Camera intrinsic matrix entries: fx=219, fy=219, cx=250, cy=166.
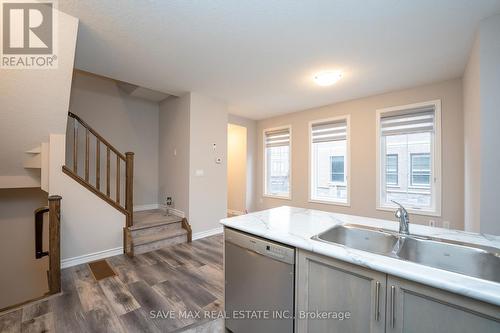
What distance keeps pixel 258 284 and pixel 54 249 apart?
230 cm

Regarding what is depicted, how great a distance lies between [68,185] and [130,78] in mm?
1698

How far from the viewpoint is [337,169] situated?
454 centimetres

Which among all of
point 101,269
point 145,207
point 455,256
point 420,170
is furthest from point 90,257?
point 420,170

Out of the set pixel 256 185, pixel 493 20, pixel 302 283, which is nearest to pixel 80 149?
pixel 256 185

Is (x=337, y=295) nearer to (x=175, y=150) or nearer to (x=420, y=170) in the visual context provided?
(x=420, y=170)

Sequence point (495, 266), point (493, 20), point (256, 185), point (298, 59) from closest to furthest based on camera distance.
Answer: point (495, 266) → point (493, 20) → point (298, 59) → point (256, 185)

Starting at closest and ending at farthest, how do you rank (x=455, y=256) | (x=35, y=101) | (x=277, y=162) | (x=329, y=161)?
(x=455, y=256) → (x=35, y=101) → (x=329, y=161) → (x=277, y=162)

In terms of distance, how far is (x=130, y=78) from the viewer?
10.6 ft

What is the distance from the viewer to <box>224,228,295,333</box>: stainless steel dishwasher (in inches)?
53.0

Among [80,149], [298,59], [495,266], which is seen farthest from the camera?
[80,149]

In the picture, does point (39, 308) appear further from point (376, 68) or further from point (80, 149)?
point (376, 68)

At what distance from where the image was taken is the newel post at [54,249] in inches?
88.4

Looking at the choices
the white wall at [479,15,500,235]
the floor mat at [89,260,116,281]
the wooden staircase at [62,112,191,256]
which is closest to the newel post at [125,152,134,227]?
the wooden staircase at [62,112,191,256]

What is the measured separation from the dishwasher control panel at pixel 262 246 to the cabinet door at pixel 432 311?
53 cm
